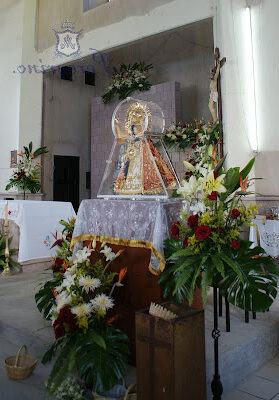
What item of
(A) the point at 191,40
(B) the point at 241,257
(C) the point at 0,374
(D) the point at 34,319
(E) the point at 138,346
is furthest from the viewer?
(A) the point at 191,40

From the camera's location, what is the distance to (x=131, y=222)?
8.93 feet

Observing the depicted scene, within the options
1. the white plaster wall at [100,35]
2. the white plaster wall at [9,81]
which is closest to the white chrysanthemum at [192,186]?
the white plaster wall at [100,35]

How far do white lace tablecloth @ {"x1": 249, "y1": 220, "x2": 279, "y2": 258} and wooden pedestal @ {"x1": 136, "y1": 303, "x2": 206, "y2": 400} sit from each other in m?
2.97

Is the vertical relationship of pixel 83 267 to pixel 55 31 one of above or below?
below

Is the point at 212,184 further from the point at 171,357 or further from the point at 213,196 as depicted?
the point at 171,357

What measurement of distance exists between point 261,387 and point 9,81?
867 centimetres

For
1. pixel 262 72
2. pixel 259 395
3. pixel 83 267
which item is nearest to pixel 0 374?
pixel 83 267

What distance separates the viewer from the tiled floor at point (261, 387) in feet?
7.20

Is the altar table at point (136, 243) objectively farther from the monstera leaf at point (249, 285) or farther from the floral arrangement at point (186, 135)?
the floral arrangement at point (186, 135)

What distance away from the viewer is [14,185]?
321 inches

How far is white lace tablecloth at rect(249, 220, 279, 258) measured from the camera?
477cm

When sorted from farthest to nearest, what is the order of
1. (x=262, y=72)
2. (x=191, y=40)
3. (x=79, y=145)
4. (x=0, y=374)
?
(x=79, y=145)
(x=191, y=40)
(x=262, y=72)
(x=0, y=374)

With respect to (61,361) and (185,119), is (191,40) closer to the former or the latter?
(185,119)

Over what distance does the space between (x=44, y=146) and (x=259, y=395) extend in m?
7.43
